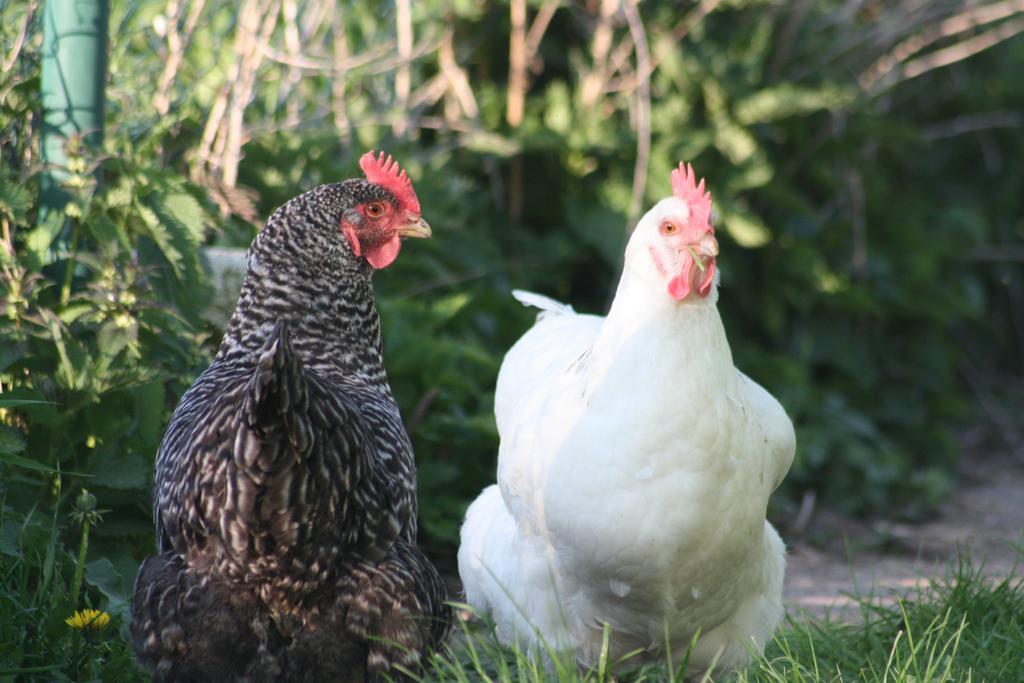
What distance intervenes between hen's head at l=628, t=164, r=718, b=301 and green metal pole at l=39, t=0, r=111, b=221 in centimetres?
183

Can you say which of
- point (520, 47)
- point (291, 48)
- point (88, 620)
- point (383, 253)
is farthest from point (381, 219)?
point (520, 47)

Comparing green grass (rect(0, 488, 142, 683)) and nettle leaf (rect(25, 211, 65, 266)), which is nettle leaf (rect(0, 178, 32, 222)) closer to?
nettle leaf (rect(25, 211, 65, 266))

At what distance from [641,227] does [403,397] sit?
5.89 ft

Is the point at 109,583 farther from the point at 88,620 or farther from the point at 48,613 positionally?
the point at 88,620

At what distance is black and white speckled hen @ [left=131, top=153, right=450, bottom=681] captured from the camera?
2600 mm

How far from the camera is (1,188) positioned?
3.51 m

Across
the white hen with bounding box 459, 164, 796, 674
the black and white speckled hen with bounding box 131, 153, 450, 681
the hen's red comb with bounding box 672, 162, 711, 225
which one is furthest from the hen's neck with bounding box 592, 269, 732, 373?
the black and white speckled hen with bounding box 131, 153, 450, 681

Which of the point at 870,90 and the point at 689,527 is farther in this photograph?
the point at 870,90

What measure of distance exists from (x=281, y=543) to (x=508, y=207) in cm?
443

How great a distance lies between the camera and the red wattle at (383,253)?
354 centimetres

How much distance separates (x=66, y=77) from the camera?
12.3 ft

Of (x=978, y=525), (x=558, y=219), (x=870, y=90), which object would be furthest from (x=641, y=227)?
(x=870, y=90)

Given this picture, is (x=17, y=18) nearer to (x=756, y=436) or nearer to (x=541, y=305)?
(x=541, y=305)

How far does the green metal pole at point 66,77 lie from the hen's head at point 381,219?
940mm
